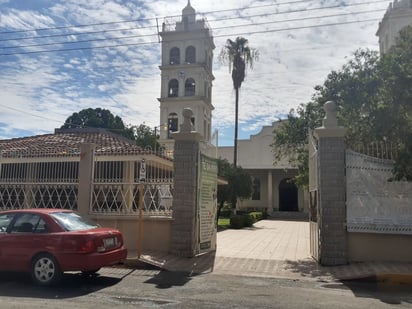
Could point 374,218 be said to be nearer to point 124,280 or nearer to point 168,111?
point 124,280

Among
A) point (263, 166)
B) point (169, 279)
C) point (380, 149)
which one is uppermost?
point (263, 166)

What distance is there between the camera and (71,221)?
8.13 metres

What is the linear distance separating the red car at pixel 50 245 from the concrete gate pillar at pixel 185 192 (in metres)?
2.61

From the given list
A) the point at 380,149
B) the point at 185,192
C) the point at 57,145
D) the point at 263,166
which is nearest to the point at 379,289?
the point at 380,149

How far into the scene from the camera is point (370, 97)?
1052 centimetres

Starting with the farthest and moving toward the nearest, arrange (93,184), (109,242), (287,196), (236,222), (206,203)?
(287,196), (236,222), (93,184), (206,203), (109,242)

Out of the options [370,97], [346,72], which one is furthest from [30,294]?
[346,72]

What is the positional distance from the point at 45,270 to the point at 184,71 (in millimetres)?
33032

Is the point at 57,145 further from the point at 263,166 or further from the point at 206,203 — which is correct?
the point at 263,166

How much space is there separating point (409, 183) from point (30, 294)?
8.12 metres

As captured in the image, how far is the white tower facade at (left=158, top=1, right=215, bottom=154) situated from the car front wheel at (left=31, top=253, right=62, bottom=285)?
101 feet

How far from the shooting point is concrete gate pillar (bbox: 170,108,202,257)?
34.7 ft

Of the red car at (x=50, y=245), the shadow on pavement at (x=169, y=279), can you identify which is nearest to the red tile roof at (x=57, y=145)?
the shadow on pavement at (x=169, y=279)

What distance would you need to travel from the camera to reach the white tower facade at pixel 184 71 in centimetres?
3888
